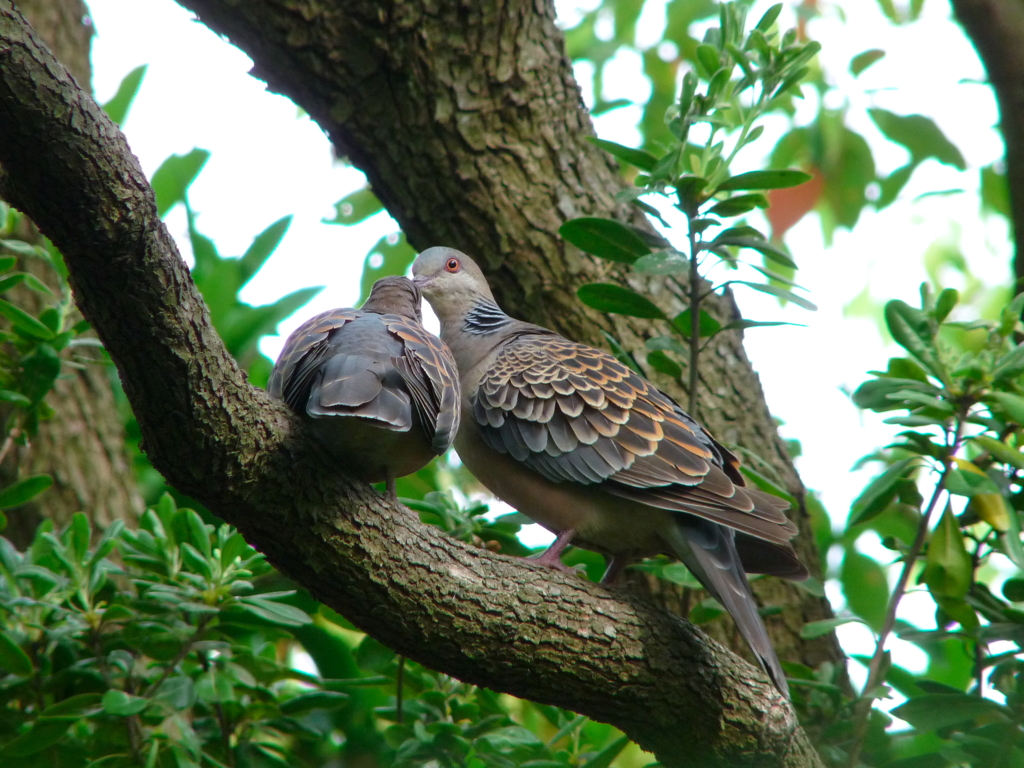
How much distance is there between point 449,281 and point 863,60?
74.2 inches

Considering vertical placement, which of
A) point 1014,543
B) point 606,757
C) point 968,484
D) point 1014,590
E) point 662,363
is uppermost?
point 662,363

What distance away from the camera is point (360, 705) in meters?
3.35

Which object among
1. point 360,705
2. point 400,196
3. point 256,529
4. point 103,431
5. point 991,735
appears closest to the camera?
point 256,529

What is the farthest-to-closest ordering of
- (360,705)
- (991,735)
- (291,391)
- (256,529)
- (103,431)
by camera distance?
(103,431) → (360,705) → (991,735) → (291,391) → (256,529)

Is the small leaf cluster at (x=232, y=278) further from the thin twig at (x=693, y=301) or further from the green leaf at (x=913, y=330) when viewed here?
the green leaf at (x=913, y=330)

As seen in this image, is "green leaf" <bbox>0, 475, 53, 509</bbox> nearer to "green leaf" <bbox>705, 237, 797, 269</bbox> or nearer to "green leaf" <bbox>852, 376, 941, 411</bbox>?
"green leaf" <bbox>705, 237, 797, 269</bbox>

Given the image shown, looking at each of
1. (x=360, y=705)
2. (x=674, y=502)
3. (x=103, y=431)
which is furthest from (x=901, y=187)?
(x=103, y=431)

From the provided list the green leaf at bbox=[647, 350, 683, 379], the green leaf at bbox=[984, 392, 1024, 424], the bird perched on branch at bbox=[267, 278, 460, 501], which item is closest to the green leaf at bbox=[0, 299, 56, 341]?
the bird perched on branch at bbox=[267, 278, 460, 501]

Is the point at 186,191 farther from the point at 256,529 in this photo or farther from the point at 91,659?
the point at 256,529

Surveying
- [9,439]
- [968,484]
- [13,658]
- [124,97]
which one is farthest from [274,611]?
[124,97]

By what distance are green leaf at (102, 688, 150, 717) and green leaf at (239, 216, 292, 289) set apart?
2180mm

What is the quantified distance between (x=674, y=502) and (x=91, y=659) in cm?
162

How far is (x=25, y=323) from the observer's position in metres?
2.68

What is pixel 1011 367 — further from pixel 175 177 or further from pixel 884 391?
pixel 175 177
